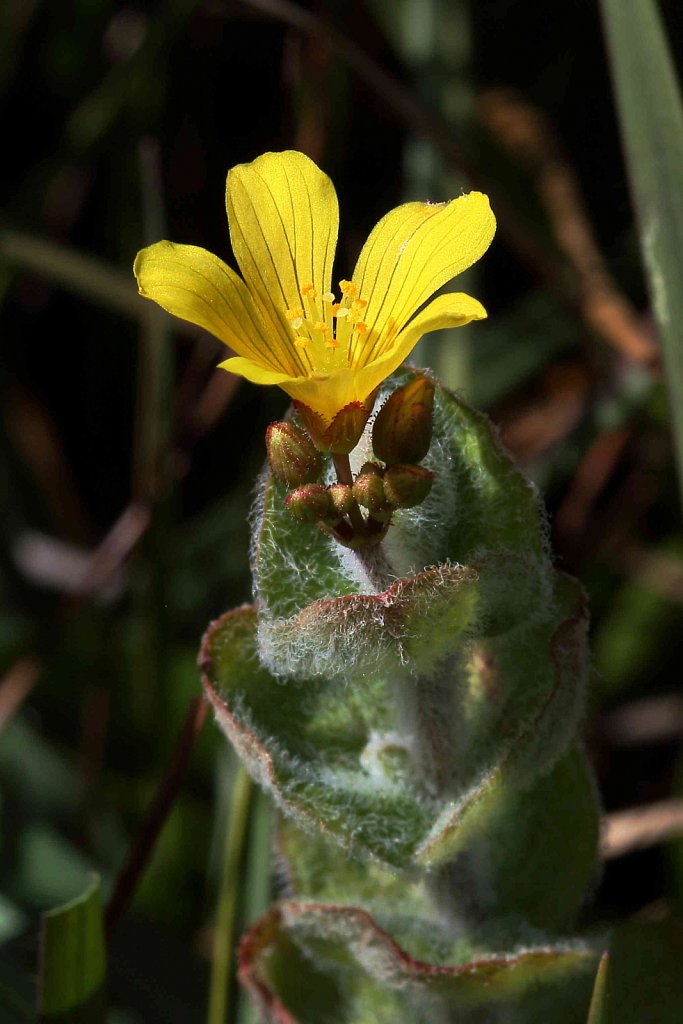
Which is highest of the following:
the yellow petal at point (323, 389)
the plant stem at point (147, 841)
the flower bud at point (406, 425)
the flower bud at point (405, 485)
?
the yellow petal at point (323, 389)

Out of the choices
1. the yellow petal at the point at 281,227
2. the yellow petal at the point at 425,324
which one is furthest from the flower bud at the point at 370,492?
the yellow petal at the point at 281,227

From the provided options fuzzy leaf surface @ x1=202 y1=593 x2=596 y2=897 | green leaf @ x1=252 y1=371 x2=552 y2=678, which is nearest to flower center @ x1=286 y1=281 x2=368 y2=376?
green leaf @ x1=252 y1=371 x2=552 y2=678

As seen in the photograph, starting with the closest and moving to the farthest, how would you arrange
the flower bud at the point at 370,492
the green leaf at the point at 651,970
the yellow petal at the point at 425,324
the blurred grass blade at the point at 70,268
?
the yellow petal at the point at 425,324, the flower bud at the point at 370,492, the green leaf at the point at 651,970, the blurred grass blade at the point at 70,268

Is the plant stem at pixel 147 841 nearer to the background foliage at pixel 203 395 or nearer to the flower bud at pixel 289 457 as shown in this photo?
the background foliage at pixel 203 395

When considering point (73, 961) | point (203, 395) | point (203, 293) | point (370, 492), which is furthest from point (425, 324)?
point (203, 395)

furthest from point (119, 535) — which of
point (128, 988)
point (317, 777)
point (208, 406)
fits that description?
point (317, 777)

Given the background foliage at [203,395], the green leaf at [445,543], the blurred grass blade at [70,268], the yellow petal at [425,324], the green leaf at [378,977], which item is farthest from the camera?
the blurred grass blade at [70,268]
